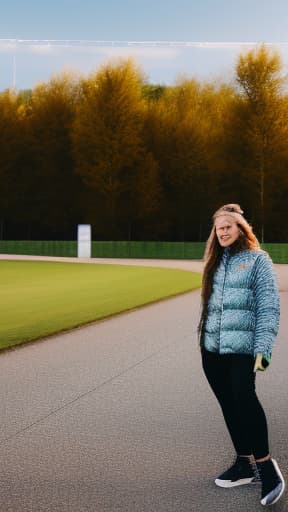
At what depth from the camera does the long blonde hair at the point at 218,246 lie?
4414 millimetres

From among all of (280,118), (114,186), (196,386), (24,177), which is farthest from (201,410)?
(24,177)

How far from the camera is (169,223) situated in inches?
2140

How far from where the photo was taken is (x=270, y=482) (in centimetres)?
416

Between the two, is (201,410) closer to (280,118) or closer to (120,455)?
(120,455)

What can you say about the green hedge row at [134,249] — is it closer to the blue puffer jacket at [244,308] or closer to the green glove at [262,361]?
the blue puffer jacket at [244,308]

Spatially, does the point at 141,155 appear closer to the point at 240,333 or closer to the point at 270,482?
the point at 240,333

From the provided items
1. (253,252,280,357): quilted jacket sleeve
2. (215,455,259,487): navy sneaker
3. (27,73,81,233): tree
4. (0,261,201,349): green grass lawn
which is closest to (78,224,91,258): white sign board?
(27,73,81,233): tree

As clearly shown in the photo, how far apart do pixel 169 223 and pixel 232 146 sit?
915cm

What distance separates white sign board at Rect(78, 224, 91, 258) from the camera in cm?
5048

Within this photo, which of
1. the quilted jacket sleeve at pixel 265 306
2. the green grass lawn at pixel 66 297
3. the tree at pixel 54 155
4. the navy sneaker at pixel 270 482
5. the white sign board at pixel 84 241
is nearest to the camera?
the navy sneaker at pixel 270 482

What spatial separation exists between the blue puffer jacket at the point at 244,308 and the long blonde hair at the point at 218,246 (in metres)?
0.06

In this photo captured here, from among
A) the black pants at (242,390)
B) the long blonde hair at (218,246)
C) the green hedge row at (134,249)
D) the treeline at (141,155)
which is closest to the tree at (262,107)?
the treeline at (141,155)

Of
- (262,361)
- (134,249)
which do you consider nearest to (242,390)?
(262,361)

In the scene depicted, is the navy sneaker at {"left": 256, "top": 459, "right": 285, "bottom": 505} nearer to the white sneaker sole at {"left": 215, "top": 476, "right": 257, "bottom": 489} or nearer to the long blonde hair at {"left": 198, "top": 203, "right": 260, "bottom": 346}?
the white sneaker sole at {"left": 215, "top": 476, "right": 257, "bottom": 489}
